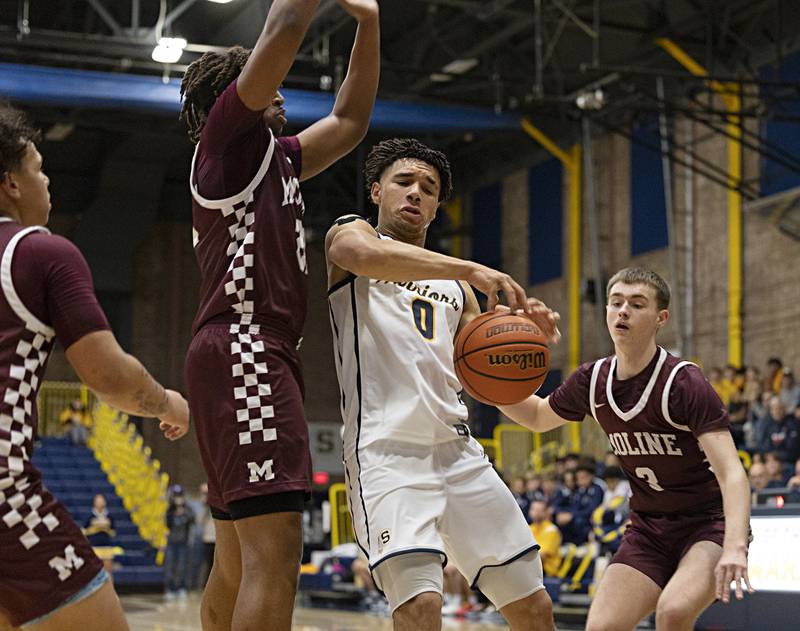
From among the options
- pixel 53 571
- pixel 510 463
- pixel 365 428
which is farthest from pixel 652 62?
pixel 53 571

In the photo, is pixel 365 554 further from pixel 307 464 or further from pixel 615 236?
pixel 615 236

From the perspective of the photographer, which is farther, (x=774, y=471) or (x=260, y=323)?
(x=774, y=471)

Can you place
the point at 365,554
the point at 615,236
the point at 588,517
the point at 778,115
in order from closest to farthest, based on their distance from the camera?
the point at 365,554
the point at 588,517
the point at 778,115
the point at 615,236

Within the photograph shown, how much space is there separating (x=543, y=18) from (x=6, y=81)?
25.6ft

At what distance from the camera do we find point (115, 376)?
3.12 metres

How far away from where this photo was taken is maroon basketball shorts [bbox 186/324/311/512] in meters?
3.56

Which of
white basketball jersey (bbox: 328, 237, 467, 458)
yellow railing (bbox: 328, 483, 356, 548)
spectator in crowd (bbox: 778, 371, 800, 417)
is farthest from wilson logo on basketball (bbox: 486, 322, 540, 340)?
yellow railing (bbox: 328, 483, 356, 548)

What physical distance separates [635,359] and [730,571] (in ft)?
3.45

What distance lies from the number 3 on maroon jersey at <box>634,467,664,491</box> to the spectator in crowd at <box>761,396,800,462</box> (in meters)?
8.82

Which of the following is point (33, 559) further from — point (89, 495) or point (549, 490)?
point (89, 495)

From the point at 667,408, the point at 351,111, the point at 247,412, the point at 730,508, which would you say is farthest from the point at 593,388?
the point at 247,412

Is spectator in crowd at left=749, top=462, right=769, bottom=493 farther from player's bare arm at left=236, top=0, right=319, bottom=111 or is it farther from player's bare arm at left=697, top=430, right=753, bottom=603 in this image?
player's bare arm at left=236, top=0, right=319, bottom=111

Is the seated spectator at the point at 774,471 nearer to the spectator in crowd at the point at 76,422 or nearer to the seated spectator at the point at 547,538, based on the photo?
the seated spectator at the point at 547,538

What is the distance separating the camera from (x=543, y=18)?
1758 centimetres
